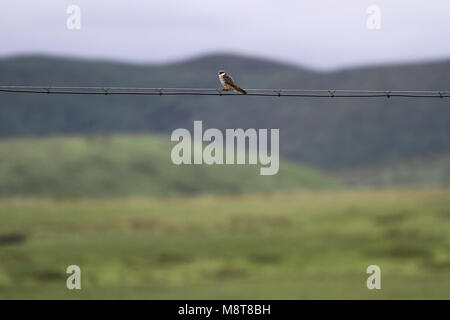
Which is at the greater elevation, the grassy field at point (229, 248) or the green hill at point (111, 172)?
the green hill at point (111, 172)

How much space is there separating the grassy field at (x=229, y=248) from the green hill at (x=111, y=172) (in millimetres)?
47660

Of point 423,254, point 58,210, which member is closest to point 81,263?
point 423,254

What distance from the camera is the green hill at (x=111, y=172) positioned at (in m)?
162

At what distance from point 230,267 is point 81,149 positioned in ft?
366

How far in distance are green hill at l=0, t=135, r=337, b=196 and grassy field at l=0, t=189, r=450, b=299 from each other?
156 ft

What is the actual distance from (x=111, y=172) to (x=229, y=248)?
9653 centimetres

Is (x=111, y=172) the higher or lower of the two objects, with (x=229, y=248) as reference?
higher

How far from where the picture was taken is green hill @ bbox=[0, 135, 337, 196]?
16225 cm

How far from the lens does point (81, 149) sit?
17825 centimetres

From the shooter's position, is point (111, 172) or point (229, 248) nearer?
point (229, 248)

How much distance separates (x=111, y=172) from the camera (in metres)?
172

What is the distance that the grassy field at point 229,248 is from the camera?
5922cm

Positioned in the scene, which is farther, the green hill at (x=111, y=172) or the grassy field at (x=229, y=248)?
the green hill at (x=111, y=172)

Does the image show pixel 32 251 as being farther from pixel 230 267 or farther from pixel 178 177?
pixel 178 177
